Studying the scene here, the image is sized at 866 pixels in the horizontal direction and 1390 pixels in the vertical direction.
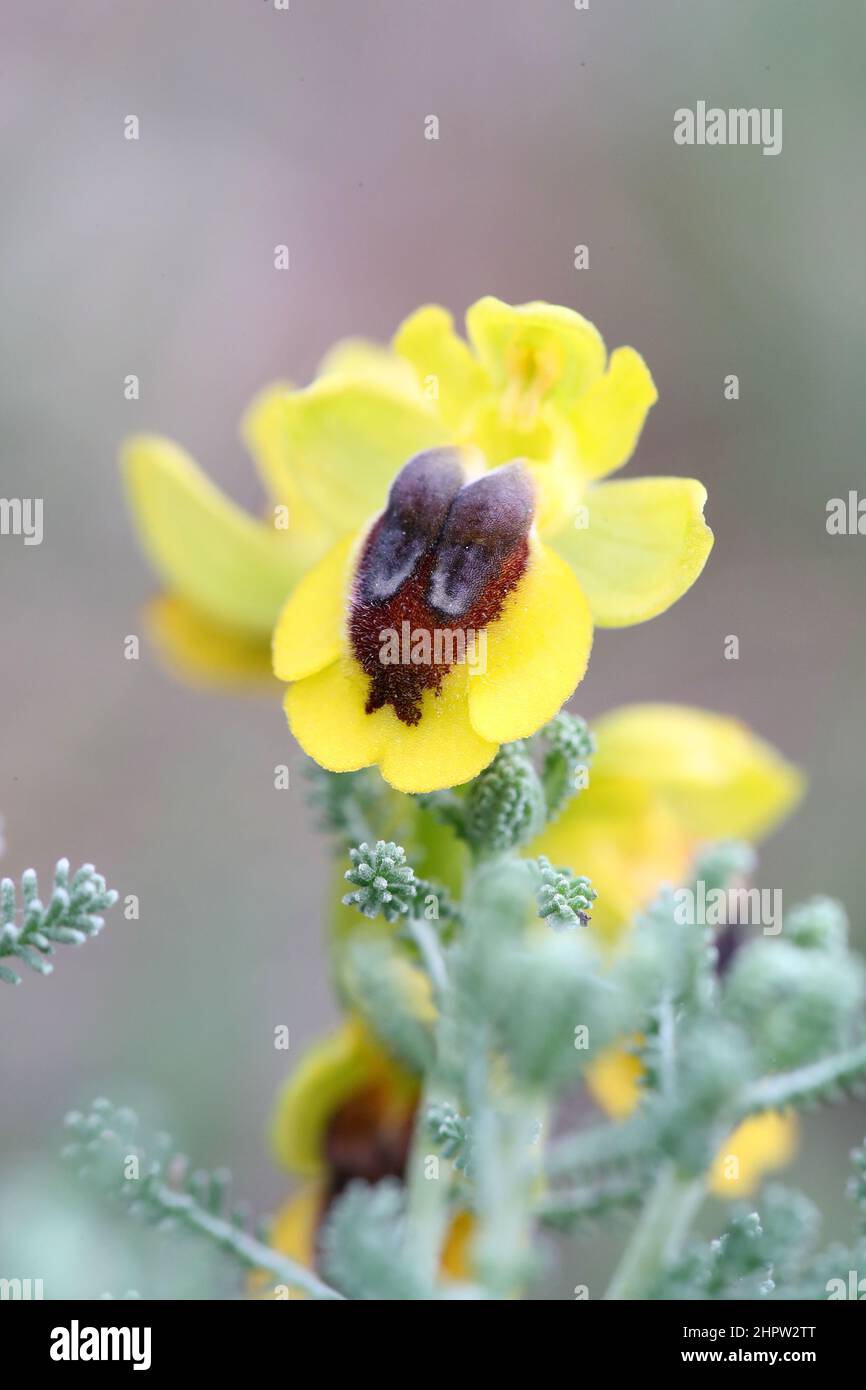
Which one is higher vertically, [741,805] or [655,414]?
[655,414]

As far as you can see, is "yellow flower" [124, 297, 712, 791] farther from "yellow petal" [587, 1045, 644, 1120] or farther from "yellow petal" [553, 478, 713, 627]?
"yellow petal" [587, 1045, 644, 1120]

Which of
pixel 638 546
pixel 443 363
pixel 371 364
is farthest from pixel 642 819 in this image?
pixel 371 364

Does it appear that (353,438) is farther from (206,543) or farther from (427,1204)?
(427,1204)

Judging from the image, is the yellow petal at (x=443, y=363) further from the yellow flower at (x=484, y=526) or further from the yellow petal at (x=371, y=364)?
the yellow petal at (x=371, y=364)

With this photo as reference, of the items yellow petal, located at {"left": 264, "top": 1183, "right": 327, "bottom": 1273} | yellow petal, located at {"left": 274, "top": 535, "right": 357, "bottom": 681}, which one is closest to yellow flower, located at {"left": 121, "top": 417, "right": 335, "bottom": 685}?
yellow petal, located at {"left": 274, "top": 535, "right": 357, "bottom": 681}

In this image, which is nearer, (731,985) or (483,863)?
(731,985)
